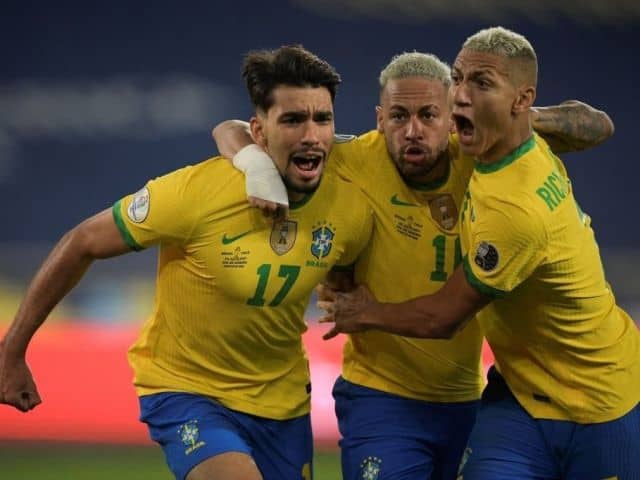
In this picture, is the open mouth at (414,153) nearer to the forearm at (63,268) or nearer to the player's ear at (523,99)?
the player's ear at (523,99)

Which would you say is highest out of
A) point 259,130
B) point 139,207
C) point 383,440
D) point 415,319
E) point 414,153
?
point 259,130

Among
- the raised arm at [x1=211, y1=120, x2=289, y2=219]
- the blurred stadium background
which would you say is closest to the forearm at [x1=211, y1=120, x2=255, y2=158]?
the raised arm at [x1=211, y1=120, x2=289, y2=219]

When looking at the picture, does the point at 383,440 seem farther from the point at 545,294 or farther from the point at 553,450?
the point at 545,294

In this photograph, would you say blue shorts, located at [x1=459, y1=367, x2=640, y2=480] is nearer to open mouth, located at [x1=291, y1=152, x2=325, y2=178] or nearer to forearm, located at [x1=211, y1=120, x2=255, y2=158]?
open mouth, located at [x1=291, y1=152, x2=325, y2=178]

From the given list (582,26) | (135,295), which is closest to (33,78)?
(135,295)

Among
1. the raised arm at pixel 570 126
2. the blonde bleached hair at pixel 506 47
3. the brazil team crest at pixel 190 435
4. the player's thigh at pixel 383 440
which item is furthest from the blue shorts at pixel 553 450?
the blonde bleached hair at pixel 506 47

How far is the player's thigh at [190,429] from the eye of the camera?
4.59 metres

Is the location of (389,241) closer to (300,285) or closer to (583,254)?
(300,285)

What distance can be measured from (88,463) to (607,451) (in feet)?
13.1

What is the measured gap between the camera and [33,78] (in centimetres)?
1170

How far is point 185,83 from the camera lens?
38.9 ft

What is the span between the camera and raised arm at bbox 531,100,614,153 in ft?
16.1

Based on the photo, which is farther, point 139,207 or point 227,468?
point 139,207

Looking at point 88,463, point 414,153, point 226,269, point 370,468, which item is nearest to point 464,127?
point 414,153
